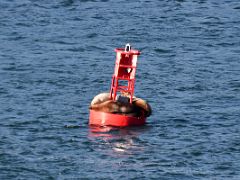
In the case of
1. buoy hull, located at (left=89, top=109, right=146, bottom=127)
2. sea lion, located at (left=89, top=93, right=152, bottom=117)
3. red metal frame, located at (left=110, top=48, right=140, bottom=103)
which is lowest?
buoy hull, located at (left=89, top=109, right=146, bottom=127)

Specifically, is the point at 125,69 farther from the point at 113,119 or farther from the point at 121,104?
the point at 113,119

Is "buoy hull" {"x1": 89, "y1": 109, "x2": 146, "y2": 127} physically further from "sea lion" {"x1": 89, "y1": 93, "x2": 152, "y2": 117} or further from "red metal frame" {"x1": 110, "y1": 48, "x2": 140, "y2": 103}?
"red metal frame" {"x1": 110, "y1": 48, "x2": 140, "y2": 103}

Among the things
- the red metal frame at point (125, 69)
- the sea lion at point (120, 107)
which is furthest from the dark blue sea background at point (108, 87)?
the red metal frame at point (125, 69)

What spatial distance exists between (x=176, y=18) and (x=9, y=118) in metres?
33.5

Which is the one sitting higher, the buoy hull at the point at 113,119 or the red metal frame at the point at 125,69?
the red metal frame at the point at 125,69

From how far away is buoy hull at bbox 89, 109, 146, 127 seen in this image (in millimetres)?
53031

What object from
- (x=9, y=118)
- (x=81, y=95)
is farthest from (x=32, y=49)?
(x=9, y=118)

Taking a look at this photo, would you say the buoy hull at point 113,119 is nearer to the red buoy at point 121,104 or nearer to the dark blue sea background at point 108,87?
the red buoy at point 121,104

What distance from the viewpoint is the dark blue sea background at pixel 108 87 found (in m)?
47.6

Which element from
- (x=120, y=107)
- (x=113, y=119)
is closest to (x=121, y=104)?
(x=120, y=107)

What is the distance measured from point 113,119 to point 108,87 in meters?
11.0

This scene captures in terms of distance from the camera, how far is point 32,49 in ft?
244

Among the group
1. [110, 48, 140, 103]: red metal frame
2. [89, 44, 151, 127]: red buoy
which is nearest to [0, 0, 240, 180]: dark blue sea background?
[89, 44, 151, 127]: red buoy

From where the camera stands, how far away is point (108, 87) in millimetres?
64000
